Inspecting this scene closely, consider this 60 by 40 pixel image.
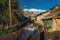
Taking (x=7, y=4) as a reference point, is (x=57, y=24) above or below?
below

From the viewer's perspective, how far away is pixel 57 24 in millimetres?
32844

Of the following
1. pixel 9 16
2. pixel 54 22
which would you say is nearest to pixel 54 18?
pixel 54 22

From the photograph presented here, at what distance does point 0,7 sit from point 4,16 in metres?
1.88

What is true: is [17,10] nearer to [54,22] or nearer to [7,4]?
[7,4]

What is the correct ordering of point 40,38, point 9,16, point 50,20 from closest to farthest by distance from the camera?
point 40,38 → point 50,20 → point 9,16

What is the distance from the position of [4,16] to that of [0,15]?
4.97ft

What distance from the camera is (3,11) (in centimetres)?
3634

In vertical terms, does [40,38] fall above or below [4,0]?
below

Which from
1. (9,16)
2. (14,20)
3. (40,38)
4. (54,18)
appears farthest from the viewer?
(14,20)

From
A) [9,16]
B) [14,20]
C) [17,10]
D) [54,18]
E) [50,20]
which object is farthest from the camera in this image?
[17,10]

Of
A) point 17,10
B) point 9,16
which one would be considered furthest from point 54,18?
point 17,10

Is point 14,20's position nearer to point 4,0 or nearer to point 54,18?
point 4,0

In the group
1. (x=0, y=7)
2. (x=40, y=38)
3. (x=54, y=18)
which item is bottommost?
(x=40, y=38)

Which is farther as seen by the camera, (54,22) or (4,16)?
(4,16)
